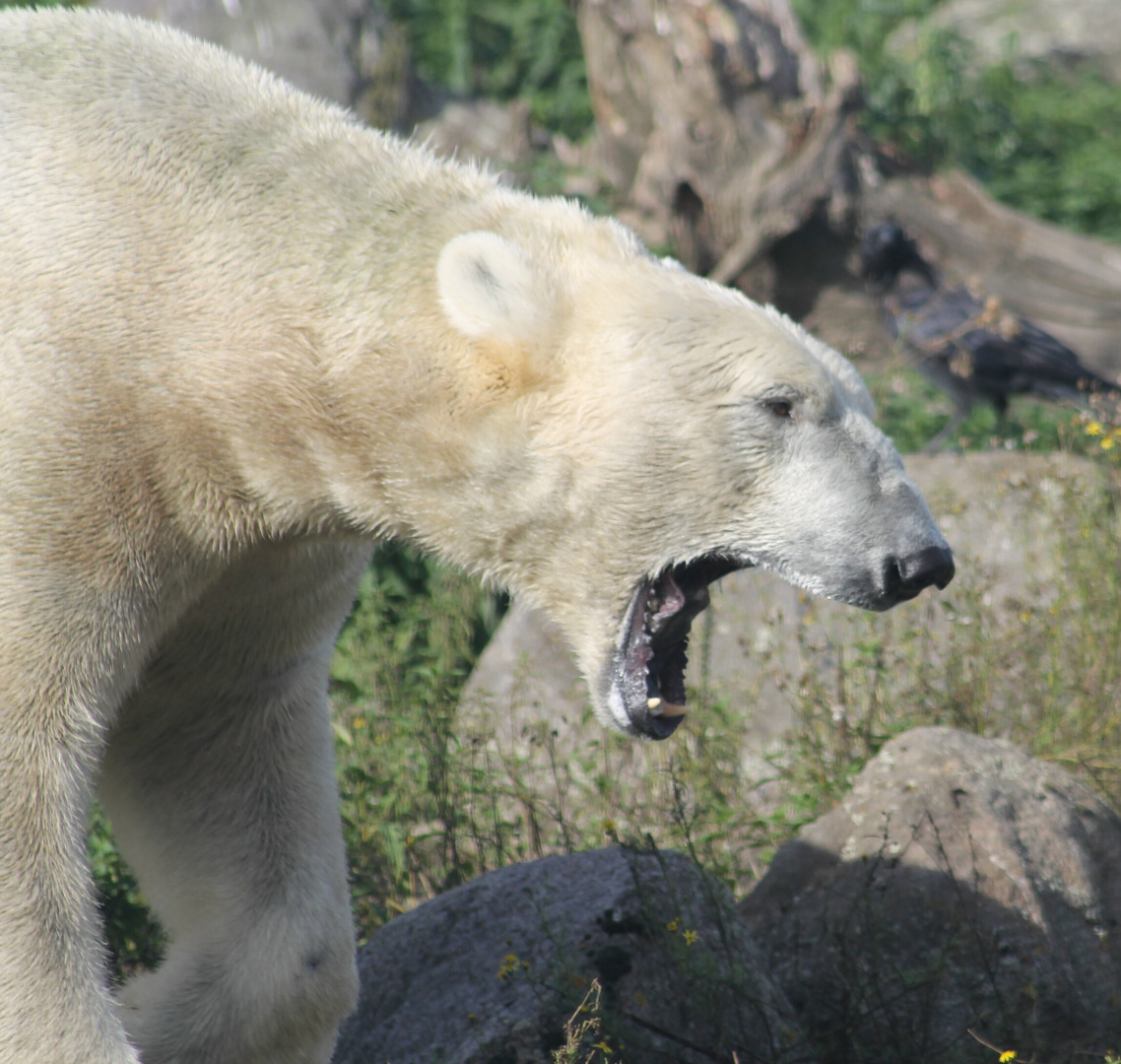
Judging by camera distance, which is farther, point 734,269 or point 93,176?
point 734,269

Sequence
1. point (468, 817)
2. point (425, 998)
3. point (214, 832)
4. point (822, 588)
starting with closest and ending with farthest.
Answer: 1. point (822, 588)
2. point (214, 832)
3. point (425, 998)
4. point (468, 817)

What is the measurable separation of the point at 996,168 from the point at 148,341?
7798mm

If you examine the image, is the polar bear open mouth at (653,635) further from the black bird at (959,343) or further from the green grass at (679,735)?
the black bird at (959,343)

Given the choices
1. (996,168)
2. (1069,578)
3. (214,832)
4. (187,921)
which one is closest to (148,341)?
(214,832)

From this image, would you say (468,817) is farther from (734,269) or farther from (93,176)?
(734,269)

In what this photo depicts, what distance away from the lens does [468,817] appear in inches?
134

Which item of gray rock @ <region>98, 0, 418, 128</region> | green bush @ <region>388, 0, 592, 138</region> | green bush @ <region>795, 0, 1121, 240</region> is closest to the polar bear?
gray rock @ <region>98, 0, 418, 128</region>

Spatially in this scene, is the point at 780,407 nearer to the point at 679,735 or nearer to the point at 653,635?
the point at 653,635

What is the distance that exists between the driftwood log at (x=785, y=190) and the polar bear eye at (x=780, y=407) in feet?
15.6

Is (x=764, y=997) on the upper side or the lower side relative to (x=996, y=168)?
upper

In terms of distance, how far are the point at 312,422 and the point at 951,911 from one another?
1.70 meters

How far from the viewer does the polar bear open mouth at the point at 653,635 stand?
6.97 ft

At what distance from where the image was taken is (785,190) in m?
6.72

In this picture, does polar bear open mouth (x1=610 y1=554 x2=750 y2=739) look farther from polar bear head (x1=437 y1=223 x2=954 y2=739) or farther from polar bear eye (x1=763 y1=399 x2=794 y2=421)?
polar bear eye (x1=763 y1=399 x2=794 y2=421)
